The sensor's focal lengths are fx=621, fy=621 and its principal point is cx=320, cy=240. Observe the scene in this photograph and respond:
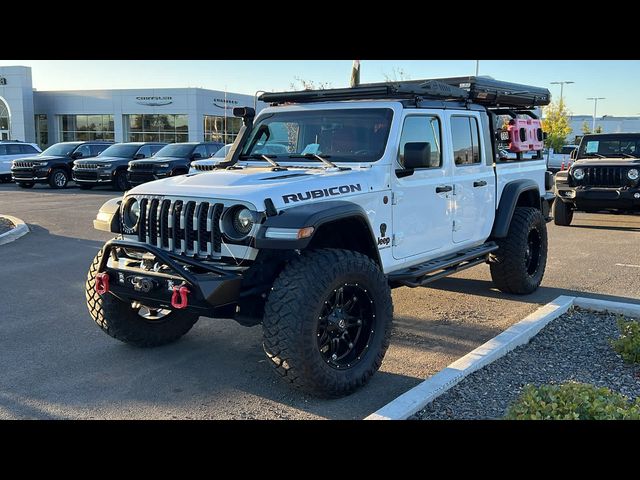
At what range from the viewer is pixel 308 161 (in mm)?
5277

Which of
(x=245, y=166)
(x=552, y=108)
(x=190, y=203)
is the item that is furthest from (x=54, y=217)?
(x=552, y=108)

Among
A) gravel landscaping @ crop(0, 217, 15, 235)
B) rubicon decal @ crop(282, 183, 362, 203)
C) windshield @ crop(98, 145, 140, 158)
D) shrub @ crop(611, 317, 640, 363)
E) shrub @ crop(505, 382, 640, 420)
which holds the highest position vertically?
windshield @ crop(98, 145, 140, 158)

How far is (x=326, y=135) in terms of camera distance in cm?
543

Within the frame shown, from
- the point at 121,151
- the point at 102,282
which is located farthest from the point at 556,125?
the point at 102,282

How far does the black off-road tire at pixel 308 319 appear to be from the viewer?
3957 millimetres

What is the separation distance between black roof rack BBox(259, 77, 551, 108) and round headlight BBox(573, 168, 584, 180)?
551 cm

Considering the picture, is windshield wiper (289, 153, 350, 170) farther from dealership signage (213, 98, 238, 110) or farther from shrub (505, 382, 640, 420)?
dealership signage (213, 98, 238, 110)

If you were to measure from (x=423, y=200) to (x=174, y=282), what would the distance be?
242cm

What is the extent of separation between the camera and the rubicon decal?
4.27 meters

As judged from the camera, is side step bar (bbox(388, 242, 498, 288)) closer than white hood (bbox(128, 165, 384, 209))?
No

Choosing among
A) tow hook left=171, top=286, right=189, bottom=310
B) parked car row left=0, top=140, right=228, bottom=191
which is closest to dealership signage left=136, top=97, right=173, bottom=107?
parked car row left=0, top=140, right=228, bottom=191

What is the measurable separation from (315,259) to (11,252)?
724cm

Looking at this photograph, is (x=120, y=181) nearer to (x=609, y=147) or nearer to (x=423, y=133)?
(x=609, y=147)

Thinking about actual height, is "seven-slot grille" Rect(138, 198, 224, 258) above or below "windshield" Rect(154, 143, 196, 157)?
below
